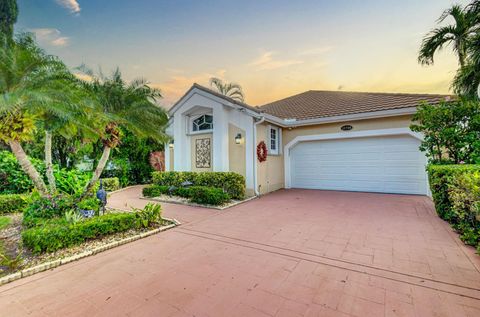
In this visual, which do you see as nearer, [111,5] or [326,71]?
[111,5]

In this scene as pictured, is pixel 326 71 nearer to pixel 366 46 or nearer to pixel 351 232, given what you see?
pixel 366 46

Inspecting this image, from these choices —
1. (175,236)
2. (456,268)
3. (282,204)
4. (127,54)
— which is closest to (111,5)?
(127,54)

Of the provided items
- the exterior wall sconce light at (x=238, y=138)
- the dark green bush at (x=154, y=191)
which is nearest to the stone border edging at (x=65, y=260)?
the dark green bush at (x=154, y=191)

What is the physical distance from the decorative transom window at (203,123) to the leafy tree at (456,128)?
8.21 meters

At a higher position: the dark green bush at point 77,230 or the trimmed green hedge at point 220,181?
the trimmed green hedge at point 220,181

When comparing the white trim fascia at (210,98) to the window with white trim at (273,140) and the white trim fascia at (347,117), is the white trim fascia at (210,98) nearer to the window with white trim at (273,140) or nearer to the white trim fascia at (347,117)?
the white trim fascia at (347,117)

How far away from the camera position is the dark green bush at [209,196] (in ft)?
24.9

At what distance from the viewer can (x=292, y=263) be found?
11.3ft

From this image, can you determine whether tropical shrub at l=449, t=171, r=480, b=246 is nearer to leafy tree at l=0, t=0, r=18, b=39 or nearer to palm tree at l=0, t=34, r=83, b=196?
palm tree at l=0, t=34, r=83, b=196

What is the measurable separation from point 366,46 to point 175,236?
37.2ft

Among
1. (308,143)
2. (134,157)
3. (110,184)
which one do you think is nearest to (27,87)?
(110,184)

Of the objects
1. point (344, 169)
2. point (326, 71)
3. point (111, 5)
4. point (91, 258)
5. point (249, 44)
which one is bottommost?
point (91, 258)

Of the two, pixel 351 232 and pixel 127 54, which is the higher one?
pixel 127 54

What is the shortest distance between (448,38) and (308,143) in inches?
303
